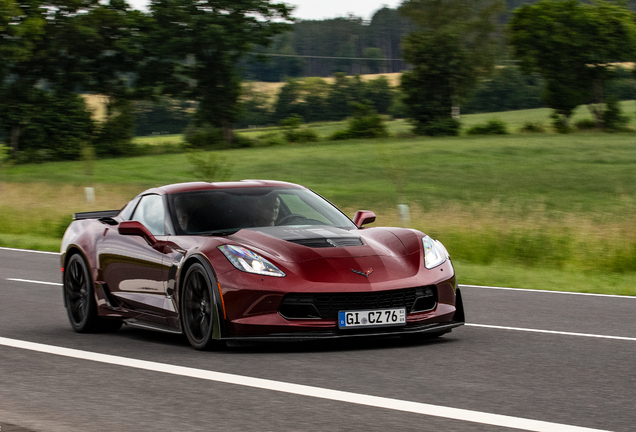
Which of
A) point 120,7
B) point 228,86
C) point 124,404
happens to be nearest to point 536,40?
point 228,86

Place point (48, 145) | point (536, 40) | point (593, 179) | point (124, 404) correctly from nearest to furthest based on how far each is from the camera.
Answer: point (124, 404) < point (593, 179) < point (48, 145) < point (536, 40)

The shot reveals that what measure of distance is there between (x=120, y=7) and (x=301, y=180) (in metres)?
31.0

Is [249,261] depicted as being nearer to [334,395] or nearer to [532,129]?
[334,395]

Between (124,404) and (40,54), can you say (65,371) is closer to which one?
(124,404)

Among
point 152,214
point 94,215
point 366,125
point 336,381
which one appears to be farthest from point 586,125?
point 336,381

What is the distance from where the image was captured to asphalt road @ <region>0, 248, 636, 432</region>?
4922 mm

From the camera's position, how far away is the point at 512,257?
16312 millimetres

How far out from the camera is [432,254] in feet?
24.6

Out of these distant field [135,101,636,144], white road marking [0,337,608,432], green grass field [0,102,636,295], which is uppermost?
white road marking [0,337,608,432]

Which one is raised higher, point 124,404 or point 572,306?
point 124,404

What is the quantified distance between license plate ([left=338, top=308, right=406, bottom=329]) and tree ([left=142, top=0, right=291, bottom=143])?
6463 centimetres

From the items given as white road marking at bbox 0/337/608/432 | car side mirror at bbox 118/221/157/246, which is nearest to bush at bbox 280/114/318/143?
car side mirror at bbox 118/221/157/246

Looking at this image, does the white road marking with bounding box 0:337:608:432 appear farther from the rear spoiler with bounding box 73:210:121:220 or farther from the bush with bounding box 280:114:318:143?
the bush with bounding box 280:114:318:143

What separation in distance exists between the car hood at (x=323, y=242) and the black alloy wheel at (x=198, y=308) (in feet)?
1.28
